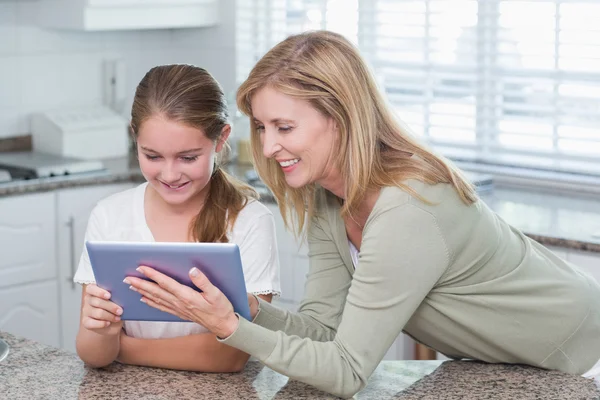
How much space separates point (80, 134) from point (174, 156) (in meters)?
2.04

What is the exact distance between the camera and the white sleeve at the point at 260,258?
1.95 m

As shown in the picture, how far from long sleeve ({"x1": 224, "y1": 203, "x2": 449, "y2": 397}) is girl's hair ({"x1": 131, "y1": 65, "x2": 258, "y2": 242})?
0.44m

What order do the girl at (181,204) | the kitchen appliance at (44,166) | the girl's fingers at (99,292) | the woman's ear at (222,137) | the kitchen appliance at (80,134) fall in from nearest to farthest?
the girl's fingers at (99,292) < the girl at (181,204) < the woman's ear at (222,137) < the kitchen appliance at (44,166) < the kitchen appliance at (80,134)

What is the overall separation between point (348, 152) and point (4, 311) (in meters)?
2.06

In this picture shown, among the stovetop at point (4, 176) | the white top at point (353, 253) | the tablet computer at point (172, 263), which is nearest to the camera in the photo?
the tablet computer at point (172, 263)

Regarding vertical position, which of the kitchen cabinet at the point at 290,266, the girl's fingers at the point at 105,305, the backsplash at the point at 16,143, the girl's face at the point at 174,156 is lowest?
the kitchen cabinet at the point at 290,266

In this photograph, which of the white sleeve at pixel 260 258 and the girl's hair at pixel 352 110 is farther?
the white sleeve at pixel 260 258

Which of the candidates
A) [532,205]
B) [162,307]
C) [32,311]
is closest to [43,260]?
[32,311]

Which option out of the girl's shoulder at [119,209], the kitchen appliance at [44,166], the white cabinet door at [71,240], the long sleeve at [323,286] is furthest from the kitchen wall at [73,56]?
the long sleeve at [323,286]

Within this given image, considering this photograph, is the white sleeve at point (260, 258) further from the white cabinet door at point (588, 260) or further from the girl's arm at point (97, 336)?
the white cabinet door at point (588, 260)

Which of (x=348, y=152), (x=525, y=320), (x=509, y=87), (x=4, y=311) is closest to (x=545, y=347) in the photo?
(x=525, y=320)

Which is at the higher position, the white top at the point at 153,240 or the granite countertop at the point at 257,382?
the white top at the point at 153,240

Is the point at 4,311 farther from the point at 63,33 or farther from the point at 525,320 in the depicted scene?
the point at 525,320

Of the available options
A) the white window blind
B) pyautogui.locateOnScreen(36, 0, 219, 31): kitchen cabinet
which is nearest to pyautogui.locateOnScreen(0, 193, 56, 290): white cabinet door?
pyautogui.locateOnScreen(36, 0, 219, 31): kitchen cabinet
